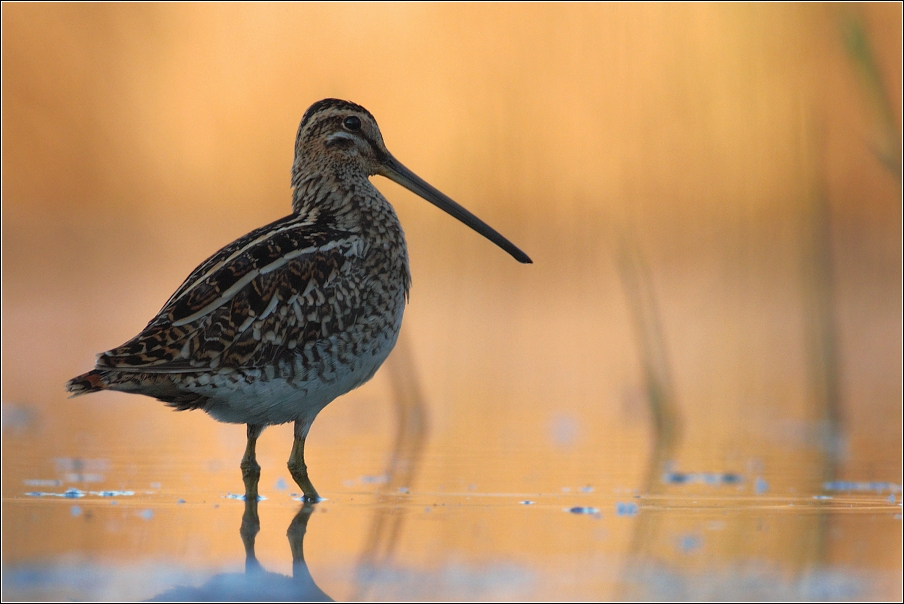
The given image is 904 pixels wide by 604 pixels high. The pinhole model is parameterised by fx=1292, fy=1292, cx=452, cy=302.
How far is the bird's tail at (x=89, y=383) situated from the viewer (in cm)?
475

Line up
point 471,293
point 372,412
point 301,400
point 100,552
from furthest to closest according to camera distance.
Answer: point 471,293 → point 372,412 → point 301,400 → point 100,552

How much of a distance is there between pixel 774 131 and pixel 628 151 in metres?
3.00

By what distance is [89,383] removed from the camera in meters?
4.75

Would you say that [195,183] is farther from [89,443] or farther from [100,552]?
[100,552]

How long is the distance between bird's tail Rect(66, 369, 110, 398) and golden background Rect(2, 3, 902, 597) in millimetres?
500

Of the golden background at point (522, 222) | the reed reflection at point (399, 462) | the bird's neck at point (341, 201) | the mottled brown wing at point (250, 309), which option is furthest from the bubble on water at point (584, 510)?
the bird's neck at point (341, 201)

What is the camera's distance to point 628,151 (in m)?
13.6

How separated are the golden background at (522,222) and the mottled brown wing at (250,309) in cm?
73

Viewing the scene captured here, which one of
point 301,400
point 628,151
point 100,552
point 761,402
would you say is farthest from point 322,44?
point 100,552

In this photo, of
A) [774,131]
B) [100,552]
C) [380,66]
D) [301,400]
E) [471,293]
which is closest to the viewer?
[100,552]

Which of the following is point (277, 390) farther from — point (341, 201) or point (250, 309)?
point (341, 201)

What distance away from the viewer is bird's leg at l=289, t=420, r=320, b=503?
197 inches

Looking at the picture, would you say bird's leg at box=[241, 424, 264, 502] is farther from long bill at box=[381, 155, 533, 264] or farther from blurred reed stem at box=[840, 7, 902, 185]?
blurred reed stem at box=[840, 7, 902, 185]

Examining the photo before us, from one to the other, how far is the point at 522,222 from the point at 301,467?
8.91 metres
